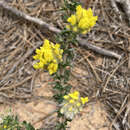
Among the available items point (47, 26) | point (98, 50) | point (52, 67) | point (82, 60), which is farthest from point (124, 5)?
point (52, 67)

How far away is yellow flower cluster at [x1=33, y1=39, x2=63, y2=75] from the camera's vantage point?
1282 mm

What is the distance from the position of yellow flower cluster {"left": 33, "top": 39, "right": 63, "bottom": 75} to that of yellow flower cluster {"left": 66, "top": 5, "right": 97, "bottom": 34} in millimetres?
216

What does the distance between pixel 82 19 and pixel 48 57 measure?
0.37 m

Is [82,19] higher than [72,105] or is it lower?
higher

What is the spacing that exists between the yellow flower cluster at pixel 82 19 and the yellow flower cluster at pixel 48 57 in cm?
22

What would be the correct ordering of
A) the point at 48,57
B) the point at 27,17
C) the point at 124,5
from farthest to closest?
the point at 124,5
the point at 27,17
the point at 48,57

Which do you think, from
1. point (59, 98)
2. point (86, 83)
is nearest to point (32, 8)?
point (86, 83)

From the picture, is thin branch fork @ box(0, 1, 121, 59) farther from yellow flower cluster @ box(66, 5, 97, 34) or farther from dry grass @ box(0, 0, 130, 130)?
yellow flower cluster @ box(66, 5, 97, 34)

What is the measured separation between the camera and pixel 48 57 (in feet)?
4.19

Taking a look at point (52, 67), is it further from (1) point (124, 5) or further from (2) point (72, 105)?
(1) point (124, 5)

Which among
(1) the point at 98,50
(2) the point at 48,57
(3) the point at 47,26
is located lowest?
(1) the point at 98,50

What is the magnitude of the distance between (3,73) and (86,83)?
115 cm

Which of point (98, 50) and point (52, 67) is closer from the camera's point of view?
point (52, 67)

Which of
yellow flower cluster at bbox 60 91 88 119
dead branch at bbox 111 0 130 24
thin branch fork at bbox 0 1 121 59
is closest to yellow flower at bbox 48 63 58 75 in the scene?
yellow flower cluster at bbox 60 91 88 119
